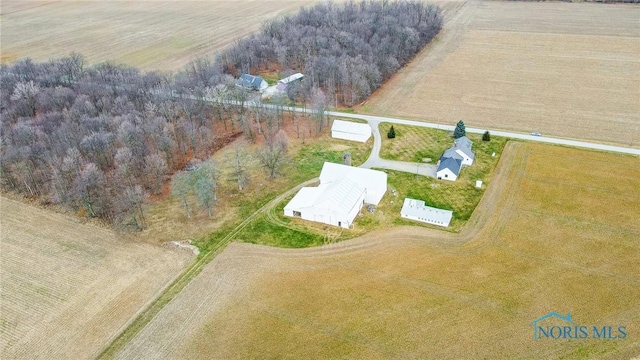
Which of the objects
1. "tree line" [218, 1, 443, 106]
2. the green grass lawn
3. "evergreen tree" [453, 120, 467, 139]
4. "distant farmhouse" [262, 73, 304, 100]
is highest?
"tree line" [218, 1, 443, 106]

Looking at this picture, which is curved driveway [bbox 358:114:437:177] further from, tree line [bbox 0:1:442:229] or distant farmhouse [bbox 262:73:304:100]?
distant farmhouse [bbox 262:73:304:100]

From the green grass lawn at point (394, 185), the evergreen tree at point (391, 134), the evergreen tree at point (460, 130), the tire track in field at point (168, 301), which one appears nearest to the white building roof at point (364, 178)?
the green grass lawn at point (394, 185)

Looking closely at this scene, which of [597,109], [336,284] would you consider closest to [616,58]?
[597,109]

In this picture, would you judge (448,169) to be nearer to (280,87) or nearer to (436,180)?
(436,180)

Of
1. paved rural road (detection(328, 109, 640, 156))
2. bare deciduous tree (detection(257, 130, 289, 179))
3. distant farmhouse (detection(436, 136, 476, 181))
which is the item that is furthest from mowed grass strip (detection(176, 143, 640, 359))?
bare deciduous tree (detection(257, 130, 289, 179))

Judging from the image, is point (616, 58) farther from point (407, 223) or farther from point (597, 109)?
point (407, 223)

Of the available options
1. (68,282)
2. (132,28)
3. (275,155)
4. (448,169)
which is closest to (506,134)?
(448,169)
